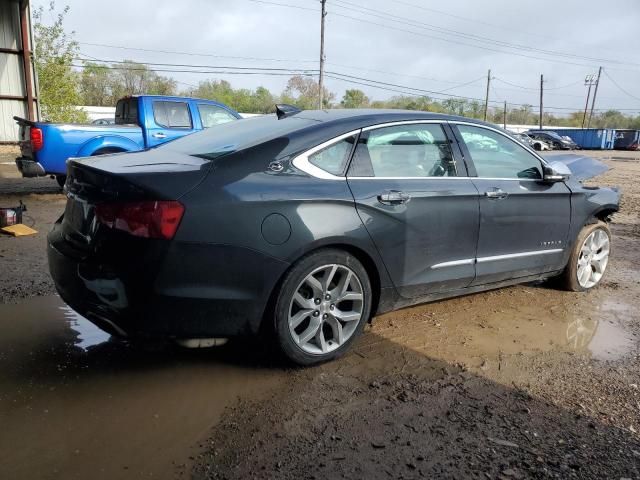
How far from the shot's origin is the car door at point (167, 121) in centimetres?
946

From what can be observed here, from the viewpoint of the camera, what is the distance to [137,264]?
2633 mm

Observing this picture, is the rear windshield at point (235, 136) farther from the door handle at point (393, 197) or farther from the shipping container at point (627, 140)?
the shipping container at point (627, 140)

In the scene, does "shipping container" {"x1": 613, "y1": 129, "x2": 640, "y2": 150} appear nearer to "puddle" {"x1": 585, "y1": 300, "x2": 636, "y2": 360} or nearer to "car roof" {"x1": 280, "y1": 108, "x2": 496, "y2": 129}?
"puddle" {"x1": 585, "y1": 300, "x2": 636, "y2": 360}

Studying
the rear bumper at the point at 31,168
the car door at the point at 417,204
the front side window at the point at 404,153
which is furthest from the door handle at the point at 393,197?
the rear bumper at the point at 31,168

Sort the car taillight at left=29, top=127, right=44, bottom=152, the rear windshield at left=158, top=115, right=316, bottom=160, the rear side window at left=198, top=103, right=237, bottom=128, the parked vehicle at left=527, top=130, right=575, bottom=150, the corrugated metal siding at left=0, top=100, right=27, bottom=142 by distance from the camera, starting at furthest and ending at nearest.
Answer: the parked vehicle at left=527, top=130, right=575, bottom=150, the corrugated metal siding at left=0, top=100, right=27, bottom=142, the rear side window at left=198, top=103, right=237, bottom=128, the car taillight at left=29, top=127, right=44, bottom=152, the rear windshield at left=158, top=115, right=316, bottom=160

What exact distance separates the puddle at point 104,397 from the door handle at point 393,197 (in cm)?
124

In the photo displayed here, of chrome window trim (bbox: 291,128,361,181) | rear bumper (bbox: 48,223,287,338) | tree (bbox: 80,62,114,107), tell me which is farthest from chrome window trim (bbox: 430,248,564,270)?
tree (bbox: 80,62,114,107)

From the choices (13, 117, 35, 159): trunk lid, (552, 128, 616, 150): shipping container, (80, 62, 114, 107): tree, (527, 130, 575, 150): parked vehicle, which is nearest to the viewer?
(13, 117, 35, 159): trunk lid

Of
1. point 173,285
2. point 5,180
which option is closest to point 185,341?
point 173,285

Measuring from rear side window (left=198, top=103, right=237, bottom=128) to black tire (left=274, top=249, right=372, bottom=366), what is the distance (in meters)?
7.34

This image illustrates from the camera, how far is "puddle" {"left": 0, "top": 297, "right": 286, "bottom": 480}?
229 cm

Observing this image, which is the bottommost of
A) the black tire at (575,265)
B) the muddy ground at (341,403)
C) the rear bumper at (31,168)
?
the muddy ground at (341,403)

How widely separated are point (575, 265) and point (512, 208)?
1.24 m

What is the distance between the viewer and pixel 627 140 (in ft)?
153
